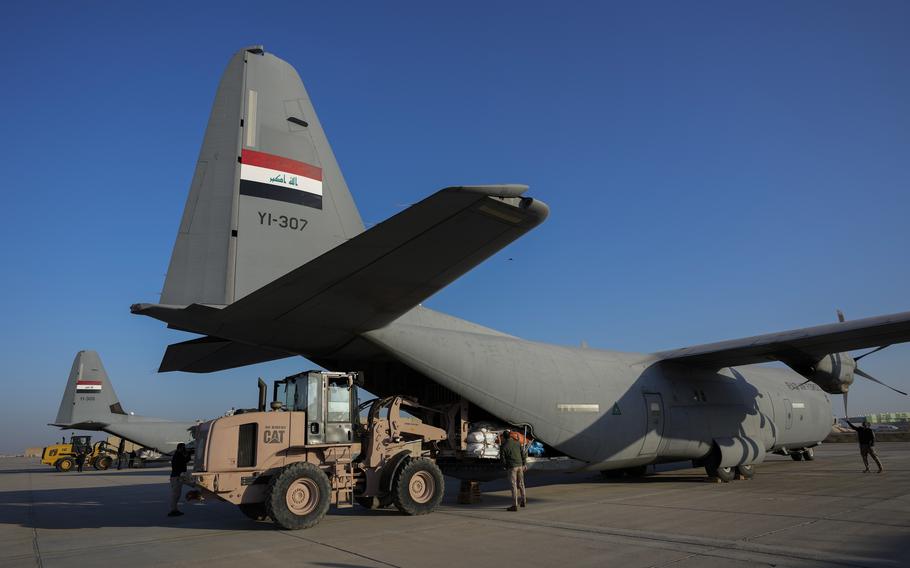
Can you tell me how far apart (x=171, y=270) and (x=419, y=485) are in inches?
210

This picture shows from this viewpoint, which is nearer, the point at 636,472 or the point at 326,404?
the point at 326,404

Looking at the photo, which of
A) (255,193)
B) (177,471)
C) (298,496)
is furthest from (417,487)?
(255,193)

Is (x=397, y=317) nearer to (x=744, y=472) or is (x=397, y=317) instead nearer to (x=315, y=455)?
(x=315, y=455)

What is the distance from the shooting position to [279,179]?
9750 mm

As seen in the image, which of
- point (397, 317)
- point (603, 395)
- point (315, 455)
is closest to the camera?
point (315, 455)

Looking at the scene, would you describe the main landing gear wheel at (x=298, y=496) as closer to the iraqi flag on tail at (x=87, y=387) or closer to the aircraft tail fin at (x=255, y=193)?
the aircraft tail fin at (x=255, y=193)

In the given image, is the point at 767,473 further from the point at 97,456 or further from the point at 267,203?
the point at 97,456

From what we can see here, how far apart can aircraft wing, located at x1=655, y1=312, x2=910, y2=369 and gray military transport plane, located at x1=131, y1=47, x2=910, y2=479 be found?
0.05 m

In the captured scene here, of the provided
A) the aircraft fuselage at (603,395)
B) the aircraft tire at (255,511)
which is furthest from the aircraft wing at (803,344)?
the aircraft tire at (255,511)

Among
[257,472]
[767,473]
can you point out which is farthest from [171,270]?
[767,473]

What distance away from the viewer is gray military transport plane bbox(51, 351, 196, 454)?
29406 mm

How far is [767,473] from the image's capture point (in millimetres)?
16781

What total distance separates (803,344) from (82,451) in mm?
39970

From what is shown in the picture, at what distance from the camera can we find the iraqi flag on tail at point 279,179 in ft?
30.8
